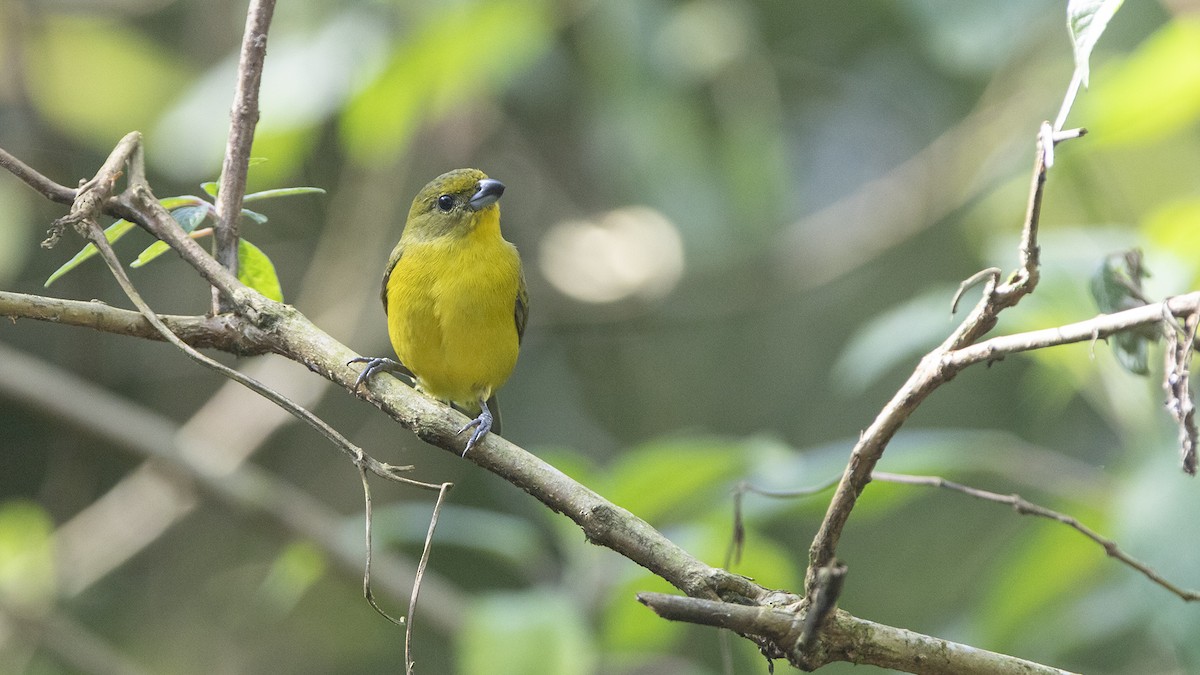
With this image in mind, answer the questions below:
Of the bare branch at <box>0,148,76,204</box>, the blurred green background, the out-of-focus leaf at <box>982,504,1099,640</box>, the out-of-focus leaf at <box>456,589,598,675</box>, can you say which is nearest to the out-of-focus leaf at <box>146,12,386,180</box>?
the blurred green background

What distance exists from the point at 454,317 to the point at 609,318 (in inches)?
98.6

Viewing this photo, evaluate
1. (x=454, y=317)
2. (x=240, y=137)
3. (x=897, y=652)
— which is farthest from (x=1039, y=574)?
(x=240, y=137)

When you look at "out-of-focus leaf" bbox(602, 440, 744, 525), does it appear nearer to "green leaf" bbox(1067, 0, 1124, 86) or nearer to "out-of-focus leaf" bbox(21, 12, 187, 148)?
"green leaf" bbox(1067, 0, 1124, 86)

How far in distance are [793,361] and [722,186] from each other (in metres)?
1.59

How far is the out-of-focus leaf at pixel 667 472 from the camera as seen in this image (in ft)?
10.4

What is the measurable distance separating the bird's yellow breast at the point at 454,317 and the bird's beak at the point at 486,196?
0.58 ft

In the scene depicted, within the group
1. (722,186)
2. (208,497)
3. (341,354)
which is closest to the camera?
(341,354)

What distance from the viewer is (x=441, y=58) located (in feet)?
13.3

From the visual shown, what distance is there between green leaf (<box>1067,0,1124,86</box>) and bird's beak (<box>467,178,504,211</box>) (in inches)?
85.3

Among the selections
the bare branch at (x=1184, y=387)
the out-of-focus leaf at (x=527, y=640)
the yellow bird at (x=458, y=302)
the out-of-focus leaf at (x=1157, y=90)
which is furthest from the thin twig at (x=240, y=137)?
the out-of-focus leaf at (x=1157, y=90)

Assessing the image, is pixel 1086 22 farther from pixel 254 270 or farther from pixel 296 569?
pixel 296 569

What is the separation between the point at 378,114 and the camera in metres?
4.03

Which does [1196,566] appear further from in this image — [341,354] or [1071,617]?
[341,354]

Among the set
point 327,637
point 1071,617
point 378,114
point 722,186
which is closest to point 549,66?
point 722,186
